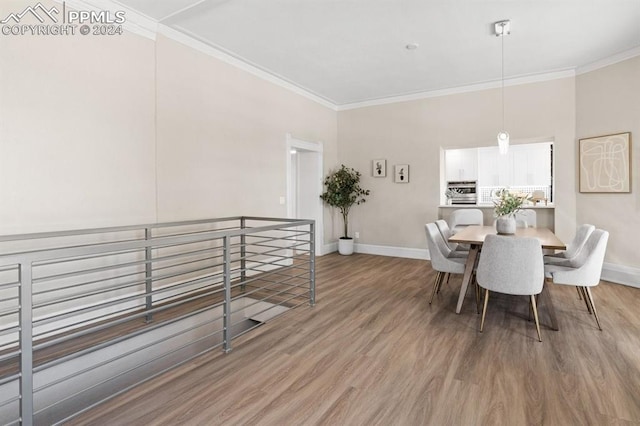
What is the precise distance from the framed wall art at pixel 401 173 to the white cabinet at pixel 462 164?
1.77m

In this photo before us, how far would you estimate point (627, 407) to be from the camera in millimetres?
1965

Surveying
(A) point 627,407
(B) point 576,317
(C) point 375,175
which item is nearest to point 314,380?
(A) point 627,407

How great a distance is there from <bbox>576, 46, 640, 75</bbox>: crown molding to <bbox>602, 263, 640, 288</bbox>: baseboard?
2803 mm

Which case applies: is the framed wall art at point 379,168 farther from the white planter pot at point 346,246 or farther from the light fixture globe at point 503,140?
the light fixture globe at point 503,140

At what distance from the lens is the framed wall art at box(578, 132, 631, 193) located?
4523mm

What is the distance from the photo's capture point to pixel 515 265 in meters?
2.87

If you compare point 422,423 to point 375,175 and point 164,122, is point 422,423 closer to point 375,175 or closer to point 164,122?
point 164,122

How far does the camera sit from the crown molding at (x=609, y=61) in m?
4.38

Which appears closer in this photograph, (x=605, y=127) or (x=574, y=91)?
(x=605, y=127)

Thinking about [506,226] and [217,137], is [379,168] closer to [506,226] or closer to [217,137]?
[506,226]

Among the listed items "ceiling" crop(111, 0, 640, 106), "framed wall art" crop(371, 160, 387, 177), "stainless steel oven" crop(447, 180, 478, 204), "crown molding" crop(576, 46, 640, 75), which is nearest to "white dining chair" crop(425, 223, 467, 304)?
"ceiling" crop(111, 0, 640, 106)

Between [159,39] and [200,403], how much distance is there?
3.66m

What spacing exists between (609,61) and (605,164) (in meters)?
1.41

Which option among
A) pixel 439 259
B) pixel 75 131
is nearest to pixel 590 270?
pixel 439 259
